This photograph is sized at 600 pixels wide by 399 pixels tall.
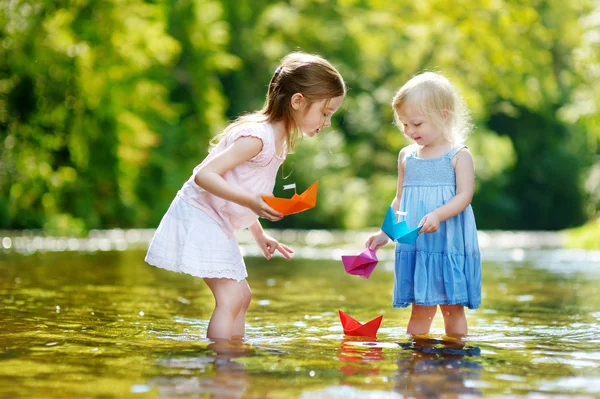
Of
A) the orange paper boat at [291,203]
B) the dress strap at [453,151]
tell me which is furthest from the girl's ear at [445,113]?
the orange paper boat at [291,203]

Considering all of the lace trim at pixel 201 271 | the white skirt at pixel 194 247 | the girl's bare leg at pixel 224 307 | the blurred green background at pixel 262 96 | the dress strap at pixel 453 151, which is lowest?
the girl's bare leg at pixel 224 307

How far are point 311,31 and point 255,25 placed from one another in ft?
6.92

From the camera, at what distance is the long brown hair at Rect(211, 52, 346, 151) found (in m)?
4.96

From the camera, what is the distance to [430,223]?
16.1 ft

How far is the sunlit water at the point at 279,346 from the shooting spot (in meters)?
3.47

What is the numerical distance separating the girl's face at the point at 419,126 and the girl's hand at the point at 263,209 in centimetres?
105

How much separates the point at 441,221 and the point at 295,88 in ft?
3.21

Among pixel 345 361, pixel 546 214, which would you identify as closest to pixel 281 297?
pixel 345 361

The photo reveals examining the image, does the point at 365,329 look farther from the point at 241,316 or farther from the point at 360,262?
the point at 241,316

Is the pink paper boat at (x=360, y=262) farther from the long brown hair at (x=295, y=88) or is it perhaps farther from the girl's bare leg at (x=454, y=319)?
the long brown hair at (x=295, y=88)

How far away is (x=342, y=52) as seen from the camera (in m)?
35.2

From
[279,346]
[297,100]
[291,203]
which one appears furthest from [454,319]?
[297,100]

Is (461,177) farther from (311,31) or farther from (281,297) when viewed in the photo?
(311,31)

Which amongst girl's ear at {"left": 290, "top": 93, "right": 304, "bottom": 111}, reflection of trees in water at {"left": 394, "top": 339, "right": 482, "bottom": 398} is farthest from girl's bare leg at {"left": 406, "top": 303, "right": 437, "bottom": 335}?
girl's ear at {"left": 290, "top": 93, "right": 304, "bottom": 111}
